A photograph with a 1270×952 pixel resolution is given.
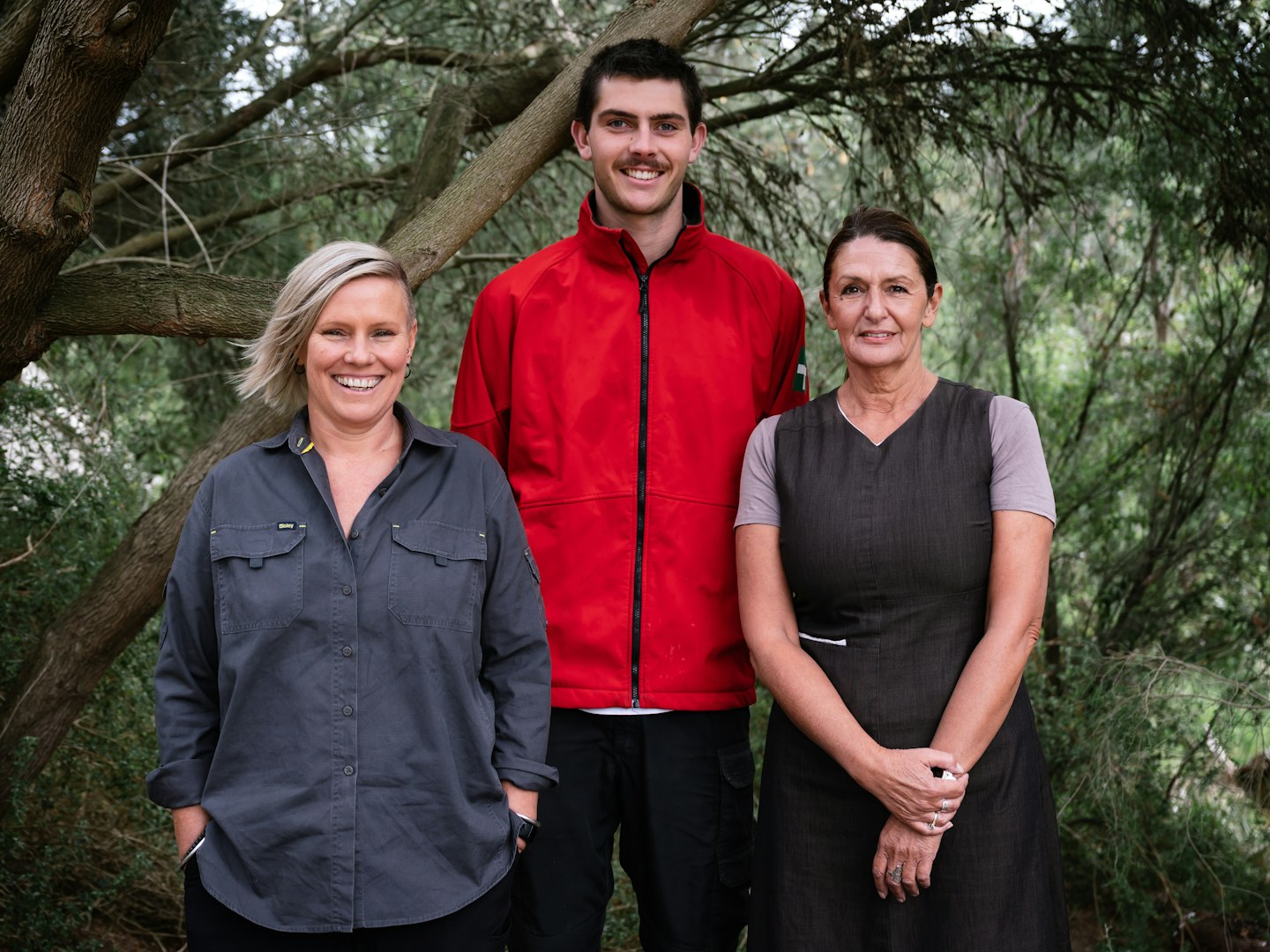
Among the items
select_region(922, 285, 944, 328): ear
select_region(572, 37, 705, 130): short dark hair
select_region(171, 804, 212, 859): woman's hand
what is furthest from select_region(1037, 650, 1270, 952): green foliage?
select_region(171, 804, 212, 859): woman's hand

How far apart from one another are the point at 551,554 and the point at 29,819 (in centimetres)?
217

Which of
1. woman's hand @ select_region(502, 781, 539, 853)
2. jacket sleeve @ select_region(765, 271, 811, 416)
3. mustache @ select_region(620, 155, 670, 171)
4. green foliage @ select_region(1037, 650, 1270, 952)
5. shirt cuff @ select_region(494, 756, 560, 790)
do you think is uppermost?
mustache @ select_region(620, 155, 670, 171)

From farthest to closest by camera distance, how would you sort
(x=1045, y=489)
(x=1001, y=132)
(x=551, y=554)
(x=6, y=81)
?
(x=1001, y=132) < (x=6, y=81) < (x=551, y=554) < (x=1045, y=489)

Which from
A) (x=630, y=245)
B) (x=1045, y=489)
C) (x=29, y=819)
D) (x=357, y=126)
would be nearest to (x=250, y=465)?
(x=630, y=245)

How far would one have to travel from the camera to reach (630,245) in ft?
9.42

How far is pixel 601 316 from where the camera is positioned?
2.86 meters

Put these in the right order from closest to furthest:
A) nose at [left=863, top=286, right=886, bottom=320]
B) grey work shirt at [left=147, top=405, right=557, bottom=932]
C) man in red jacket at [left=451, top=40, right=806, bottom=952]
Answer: grey work shirt at [left=147, top=405, right=557, bottom=932]
nose at [left=863, top=286, right=886, bottom=320]
man in red jacket at [left=451, top=40, right=806, bottom=952]

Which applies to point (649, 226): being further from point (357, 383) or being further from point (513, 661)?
point (513, 661)

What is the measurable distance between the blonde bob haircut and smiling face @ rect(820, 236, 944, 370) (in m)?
0.93

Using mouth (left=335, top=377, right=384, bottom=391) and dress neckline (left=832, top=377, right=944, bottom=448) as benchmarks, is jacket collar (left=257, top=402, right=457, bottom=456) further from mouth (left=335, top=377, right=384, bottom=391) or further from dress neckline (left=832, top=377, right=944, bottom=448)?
dress neckline (left=832, top=377, right=944, bottom=448)

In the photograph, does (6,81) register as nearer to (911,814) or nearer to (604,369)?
(604,369)

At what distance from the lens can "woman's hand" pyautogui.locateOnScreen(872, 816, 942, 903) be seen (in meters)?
2.39

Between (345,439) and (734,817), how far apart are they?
48.9 inches

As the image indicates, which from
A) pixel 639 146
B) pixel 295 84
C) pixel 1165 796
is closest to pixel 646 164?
pixel 639 146
